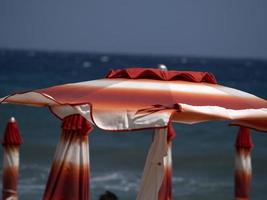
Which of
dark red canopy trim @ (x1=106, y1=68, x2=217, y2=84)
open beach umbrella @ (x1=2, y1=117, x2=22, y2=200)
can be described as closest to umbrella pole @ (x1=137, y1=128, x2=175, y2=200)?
dark red canopy trim @ (x1=106, y1=68, x2=217, y2=84)

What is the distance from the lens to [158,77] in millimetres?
6586

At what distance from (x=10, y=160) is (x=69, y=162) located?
2575 millimetres

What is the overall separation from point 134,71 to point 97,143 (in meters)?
21.0

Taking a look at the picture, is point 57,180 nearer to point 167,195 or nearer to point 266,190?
point 167,195

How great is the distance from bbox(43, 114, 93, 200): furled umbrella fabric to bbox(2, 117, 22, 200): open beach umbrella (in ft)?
7.06

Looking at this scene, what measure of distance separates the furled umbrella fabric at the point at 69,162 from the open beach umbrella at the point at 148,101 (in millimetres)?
601

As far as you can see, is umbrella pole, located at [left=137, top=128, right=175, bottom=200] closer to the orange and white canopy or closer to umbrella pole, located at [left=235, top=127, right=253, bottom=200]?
the orange and white canopy

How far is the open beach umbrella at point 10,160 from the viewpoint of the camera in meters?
9.50

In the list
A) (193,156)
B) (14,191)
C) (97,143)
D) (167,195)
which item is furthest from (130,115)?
(97,143)

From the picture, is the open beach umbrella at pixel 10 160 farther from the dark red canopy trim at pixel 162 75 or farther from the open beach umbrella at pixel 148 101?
the dark red canopy trim at pixel 162 75

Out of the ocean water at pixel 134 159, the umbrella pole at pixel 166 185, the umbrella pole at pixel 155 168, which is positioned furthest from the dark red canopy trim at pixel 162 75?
the ocean water at pixel 134 159

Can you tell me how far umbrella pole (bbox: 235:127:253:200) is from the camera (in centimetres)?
962

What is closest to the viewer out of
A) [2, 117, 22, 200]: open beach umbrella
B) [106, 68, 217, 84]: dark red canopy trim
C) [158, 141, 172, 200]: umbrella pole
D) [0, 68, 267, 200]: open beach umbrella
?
[0, 68, 267, 200]: open beach umbrella

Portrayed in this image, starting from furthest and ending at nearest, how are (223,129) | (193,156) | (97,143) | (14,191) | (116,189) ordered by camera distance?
(223,129) → (97,143) → (193,156) → (116,189) → (14,191)
